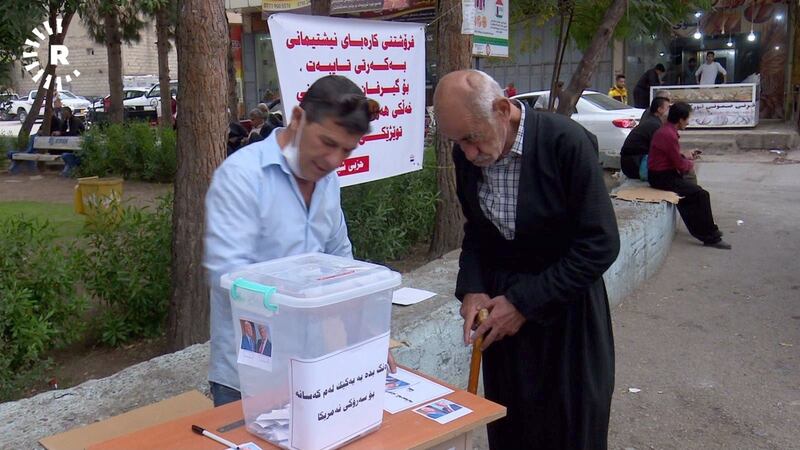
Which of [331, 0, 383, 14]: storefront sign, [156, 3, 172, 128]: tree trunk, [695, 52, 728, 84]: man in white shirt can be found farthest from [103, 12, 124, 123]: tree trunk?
[695, 52, 728, 84]: man in white shirt

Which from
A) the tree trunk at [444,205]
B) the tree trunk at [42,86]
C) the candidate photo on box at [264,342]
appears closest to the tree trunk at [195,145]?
the tree trunk at [444,205]

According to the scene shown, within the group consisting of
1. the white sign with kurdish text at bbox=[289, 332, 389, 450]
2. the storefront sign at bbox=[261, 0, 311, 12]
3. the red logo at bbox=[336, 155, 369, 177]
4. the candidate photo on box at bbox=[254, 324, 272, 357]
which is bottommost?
the white sign with kurdish text at bbox=[289, 332, 389, 450]

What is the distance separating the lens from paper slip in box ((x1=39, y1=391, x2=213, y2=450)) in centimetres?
211

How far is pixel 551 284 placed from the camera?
2.25 m

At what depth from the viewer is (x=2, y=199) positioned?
1239 cm

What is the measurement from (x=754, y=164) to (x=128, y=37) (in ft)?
46.2

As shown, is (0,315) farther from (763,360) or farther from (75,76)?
(75,76)

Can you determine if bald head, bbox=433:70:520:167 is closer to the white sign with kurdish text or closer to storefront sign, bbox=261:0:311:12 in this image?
the white sign with kurdish text

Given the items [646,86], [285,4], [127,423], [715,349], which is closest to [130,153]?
[285,4]

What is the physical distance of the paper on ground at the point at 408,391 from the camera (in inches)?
73.2

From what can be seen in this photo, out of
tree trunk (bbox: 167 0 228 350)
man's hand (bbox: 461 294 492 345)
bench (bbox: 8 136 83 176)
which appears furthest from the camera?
bench (bbox: 8 136 83 176)

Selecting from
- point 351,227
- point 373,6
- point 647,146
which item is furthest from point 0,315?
point 373,6

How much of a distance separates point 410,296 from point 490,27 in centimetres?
274

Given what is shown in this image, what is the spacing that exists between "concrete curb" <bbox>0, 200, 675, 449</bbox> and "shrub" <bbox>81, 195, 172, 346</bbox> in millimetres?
1825
